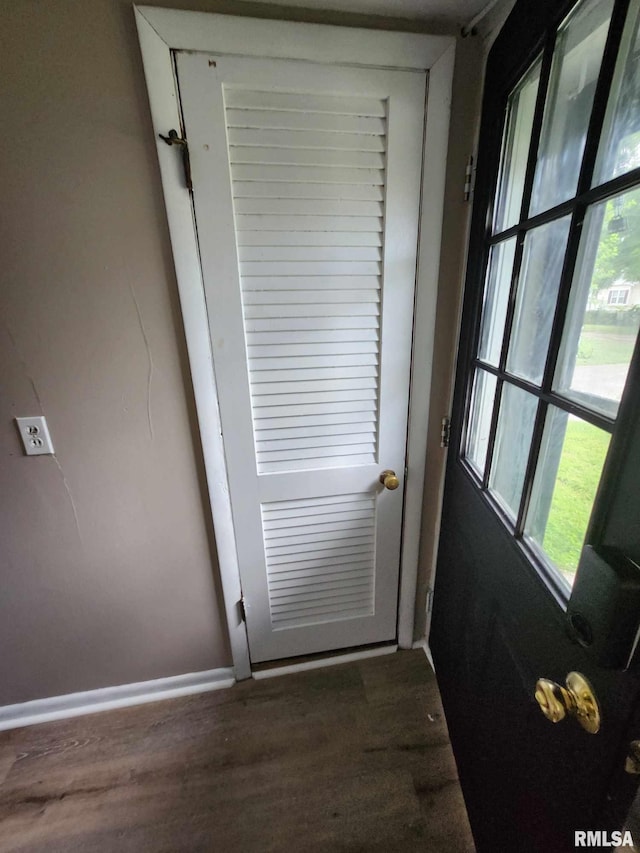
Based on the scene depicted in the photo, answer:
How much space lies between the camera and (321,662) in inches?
57.1

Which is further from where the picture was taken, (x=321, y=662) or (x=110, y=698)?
(x=321, y=662)

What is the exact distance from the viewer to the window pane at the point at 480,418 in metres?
0.98

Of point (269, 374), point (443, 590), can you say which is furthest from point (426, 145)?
point (443, 590)

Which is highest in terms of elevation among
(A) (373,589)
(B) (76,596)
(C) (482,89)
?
(C) (482,89)

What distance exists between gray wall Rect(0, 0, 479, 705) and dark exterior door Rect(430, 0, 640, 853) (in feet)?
0.62

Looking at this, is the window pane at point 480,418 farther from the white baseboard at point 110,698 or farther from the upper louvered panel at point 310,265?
the white baseboard at point 110,698

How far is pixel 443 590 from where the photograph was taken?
1261 mm

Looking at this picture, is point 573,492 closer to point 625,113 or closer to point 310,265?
point 625,113

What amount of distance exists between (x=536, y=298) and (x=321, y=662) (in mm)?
A: 1483

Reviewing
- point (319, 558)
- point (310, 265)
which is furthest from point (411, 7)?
point (319, 558)

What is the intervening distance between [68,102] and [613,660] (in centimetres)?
146

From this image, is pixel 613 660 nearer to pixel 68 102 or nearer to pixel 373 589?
pixel 373 589
